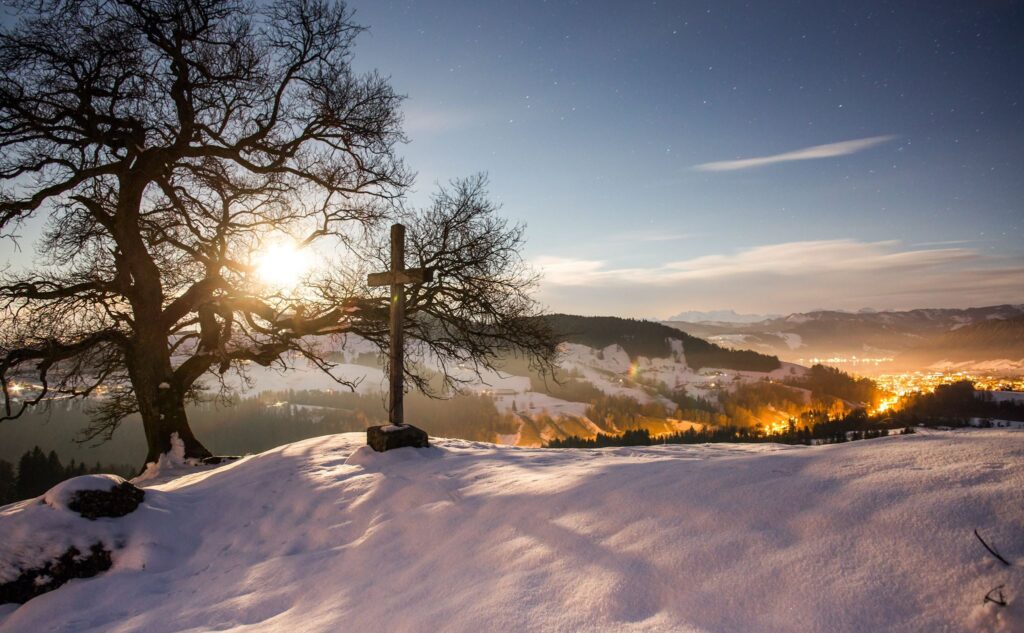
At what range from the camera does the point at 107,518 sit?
498 centimetres

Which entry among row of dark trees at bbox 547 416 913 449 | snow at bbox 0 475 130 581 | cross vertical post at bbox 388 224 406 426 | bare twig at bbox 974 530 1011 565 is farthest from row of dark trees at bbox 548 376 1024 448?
bare twig at bbox 974 530 1011 565

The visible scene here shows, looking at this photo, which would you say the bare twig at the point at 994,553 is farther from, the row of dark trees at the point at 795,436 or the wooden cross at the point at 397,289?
the wooden cross at the point at 397,289

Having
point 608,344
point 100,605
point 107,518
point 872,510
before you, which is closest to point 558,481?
point 872,510

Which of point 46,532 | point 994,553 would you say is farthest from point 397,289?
point 994,553

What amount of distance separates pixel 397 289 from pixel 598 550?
6.40m

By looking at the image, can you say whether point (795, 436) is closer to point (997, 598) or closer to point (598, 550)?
point (598, 550)

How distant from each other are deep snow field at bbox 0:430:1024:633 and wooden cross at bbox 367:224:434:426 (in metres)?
2.40

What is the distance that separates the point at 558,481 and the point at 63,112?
40.6ft

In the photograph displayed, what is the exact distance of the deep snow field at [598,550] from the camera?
1.87 meters

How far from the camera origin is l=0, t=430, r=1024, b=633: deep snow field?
6.12 feet

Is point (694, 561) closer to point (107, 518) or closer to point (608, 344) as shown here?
point (107, 518)

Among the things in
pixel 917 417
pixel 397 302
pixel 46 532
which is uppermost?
pixel 397 302

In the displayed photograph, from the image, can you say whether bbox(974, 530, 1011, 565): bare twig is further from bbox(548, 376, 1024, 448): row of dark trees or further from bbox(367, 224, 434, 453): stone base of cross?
bbox(548, 376, 1024, 448): row of dark trees

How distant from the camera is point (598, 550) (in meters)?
2.75
